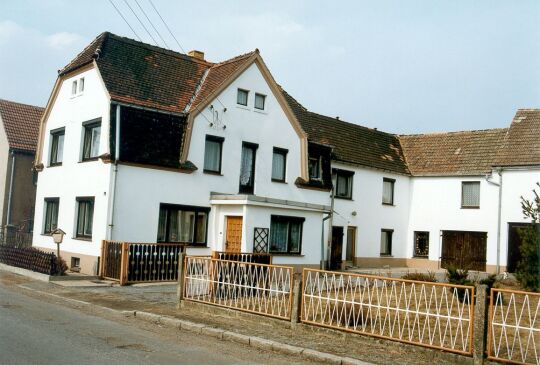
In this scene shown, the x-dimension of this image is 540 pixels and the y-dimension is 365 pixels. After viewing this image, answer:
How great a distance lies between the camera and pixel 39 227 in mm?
25047

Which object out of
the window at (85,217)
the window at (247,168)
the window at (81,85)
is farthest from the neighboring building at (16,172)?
the window at (247,168)

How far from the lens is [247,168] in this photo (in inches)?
983

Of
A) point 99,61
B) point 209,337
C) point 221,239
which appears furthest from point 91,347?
point 99,61

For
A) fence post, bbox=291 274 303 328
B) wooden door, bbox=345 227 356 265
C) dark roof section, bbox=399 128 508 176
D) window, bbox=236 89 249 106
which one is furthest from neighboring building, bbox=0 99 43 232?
fence post, bbox=291 274 303 328

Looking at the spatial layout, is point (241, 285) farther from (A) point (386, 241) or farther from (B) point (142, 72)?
(A) point (386, 241)

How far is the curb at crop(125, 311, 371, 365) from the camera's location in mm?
8805

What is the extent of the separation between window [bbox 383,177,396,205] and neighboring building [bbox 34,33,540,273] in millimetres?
73

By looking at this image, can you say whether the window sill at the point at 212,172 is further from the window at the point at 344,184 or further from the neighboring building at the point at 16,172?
the neighboring building at the point at 16,172

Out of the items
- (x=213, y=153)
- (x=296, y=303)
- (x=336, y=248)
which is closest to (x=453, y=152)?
(x=336, y=248)

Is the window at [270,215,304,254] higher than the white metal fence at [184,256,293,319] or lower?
higher

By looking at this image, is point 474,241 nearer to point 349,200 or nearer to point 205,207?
point 349,200

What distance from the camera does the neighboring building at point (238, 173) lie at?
837 inches

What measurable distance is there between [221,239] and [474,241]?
15634 millimetres

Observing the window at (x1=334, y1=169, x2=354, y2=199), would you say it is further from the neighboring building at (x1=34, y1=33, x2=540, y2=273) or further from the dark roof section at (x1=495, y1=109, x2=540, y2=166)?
the dark roof section at (x1=495, y1=109, x2=540, y2=166)
